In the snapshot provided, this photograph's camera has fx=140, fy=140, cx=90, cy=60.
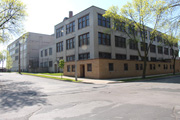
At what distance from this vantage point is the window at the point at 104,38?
29.0m

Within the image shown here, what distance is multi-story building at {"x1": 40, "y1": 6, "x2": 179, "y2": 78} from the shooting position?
24.6 m

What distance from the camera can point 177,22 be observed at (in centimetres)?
1211

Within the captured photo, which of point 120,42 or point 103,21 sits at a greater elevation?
point 103,21

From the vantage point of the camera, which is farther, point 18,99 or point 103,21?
point 103,21

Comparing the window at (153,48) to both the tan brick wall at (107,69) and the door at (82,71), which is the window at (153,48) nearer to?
the tan brick wall at (107,69)

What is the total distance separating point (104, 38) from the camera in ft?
97.1

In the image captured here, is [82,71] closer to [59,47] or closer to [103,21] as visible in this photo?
[103,21]

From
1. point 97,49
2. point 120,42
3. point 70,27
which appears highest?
point 70,27

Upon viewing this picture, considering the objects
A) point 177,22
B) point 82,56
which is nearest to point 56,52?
point 82,56

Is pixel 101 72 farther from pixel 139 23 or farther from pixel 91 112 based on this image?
pixel 91 112

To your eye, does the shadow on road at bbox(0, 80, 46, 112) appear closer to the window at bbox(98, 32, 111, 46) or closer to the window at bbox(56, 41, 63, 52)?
the window at bbox(98, 32, 111, 46)

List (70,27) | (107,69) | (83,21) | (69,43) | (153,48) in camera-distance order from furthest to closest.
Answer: (153,48), (69,43), (70,27), (83,21), (107,69)

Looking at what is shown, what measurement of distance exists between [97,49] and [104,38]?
3337 millimetres

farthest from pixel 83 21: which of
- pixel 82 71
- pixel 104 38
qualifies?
pixel 82 71
